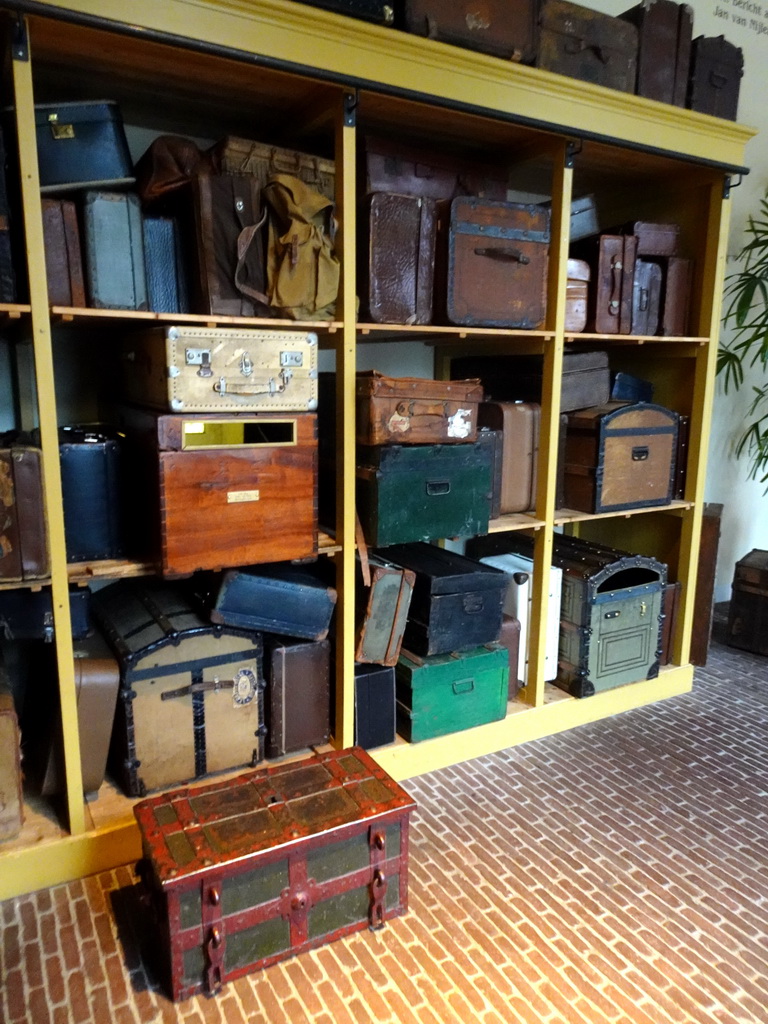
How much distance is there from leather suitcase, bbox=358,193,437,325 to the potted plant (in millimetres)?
2146

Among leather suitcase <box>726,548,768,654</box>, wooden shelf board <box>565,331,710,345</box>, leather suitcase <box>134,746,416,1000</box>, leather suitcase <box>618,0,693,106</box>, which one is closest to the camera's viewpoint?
leather suitcase <box>134,746,416,1000</box>

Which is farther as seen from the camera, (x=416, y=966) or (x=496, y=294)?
(x=496, y=294)

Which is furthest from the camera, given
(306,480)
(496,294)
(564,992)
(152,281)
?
(496,294)

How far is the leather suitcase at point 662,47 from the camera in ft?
8.60

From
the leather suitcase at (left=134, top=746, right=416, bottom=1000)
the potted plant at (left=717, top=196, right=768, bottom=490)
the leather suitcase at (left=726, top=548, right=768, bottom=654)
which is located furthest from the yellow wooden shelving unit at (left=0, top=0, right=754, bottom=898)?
the potted plant at (left=717, top=196, right=768, bottom=490)

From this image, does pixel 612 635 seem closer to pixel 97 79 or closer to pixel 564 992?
pixel 564 992

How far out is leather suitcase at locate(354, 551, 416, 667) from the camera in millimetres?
2477

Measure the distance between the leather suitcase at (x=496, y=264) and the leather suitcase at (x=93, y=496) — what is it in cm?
115

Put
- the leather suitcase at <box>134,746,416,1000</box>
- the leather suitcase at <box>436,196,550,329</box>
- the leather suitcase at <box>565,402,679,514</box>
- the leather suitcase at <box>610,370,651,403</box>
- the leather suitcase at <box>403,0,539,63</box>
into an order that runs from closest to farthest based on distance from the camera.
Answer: the leather suitcase at <box>134,746,416,1000</box> < the leather suitcase at <box>403,0,539,63</box> < the leather suitcase at <box>436,196,550,329</box> < the leather suitcase at <box>565,402,679,514</box> < the leather suitcase at <box>610,370,651,403</box>

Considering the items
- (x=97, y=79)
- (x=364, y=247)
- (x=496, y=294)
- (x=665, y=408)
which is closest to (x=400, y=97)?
(x=364, y=247)

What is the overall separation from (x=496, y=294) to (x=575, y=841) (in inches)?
70.1

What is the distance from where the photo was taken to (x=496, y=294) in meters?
2.49

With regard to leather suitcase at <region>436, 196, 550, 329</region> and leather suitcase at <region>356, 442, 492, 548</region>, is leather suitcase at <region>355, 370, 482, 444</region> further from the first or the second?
leather suitcase at <region>436, 196, 550, 329</region>

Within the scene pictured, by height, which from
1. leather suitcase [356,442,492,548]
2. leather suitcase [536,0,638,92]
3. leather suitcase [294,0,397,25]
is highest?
leather suitcase [536,0,638,92]
